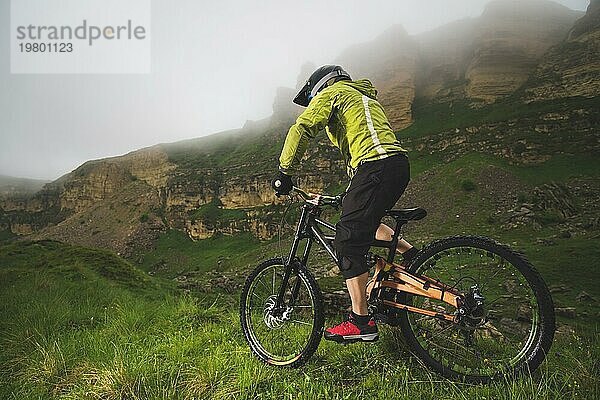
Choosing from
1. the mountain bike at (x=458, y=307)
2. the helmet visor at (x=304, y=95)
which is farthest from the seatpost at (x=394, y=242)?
the helmet visor at (x=304, y=95)

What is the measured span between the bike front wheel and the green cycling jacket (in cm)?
143

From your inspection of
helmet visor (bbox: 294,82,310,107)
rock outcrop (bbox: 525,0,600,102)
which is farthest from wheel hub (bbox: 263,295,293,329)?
rock outcrop (bbox: 525,0,600,102)

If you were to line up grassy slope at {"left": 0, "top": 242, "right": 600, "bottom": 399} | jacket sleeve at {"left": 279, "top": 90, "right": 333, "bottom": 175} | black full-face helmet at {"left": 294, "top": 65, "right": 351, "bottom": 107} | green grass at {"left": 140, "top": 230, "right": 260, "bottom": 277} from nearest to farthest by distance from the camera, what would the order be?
grassy slope at {"left": 0, "top": 242, "right": 600, "bottom": 399}, jacket sleeve at {"left": 279, "top": 90, "right": 333, "bottom": 175}, black full-face helmet at {"left": 294, "top": 65, "right": 351, "bottom": 107}, green grass at {"left": 140, "top": 230, "right": 260, "bottom": 277}

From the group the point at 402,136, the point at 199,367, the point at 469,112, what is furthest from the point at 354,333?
the point at 469,112

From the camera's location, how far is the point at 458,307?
12.0 feet

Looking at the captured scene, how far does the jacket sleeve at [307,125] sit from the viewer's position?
4266 millimetres

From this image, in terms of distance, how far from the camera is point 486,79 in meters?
98.1

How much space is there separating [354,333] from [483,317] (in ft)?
4.02

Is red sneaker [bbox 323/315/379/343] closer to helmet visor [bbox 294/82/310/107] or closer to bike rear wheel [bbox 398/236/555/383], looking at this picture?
bike rear wheel [bbox 398/236/555/383]

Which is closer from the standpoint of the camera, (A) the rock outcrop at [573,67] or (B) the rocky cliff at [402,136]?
(B) the rocky cliff at [402,136]

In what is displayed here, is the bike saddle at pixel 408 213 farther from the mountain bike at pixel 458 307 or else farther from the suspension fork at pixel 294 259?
the suspension fork at pixel 294 259

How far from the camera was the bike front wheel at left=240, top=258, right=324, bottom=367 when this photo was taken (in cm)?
445

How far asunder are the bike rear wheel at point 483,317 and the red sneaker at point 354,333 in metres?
0.34

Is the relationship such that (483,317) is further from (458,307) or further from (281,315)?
(281,315)
